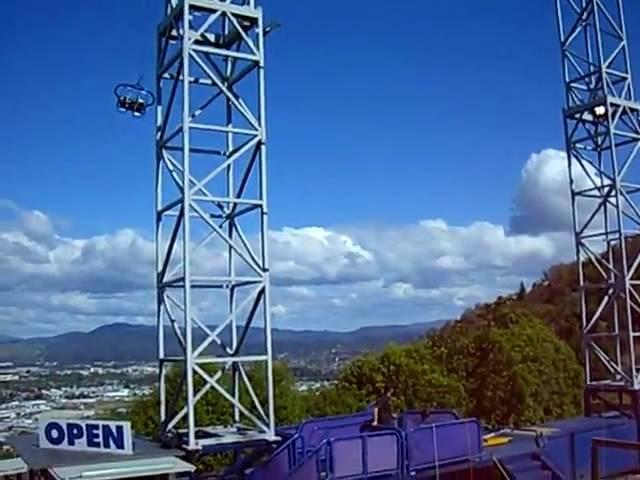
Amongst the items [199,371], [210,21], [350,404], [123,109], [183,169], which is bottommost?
[350,404]

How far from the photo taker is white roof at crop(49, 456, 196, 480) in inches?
408

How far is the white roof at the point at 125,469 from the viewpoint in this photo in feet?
34.0

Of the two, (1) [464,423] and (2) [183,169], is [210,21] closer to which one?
(2) [183,169]

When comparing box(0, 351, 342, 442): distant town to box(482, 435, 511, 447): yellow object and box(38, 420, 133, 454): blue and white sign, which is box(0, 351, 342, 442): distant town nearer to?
box(38, 420, 133, 454): blue and white sign

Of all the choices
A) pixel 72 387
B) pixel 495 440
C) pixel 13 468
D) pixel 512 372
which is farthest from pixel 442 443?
pixel 512 372

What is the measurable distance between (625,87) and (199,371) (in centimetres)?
1374

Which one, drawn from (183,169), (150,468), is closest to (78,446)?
(150,468)

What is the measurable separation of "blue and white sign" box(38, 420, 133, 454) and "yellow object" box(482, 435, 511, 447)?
24.6 feet

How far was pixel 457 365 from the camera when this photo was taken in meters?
31.6

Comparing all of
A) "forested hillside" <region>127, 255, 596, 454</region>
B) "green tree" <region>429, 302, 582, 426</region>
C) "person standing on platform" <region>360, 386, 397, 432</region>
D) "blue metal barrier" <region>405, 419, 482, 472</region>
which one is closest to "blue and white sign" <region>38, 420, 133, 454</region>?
"blue metal barrier" <region>405, 419, 482, 472</region>

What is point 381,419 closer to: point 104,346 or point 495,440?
point 495,440

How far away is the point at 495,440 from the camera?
16.6m

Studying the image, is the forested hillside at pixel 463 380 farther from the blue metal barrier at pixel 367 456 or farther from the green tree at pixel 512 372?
the blue metal barrier at pixel 367 456

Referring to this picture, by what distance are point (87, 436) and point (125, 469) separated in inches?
38.7
